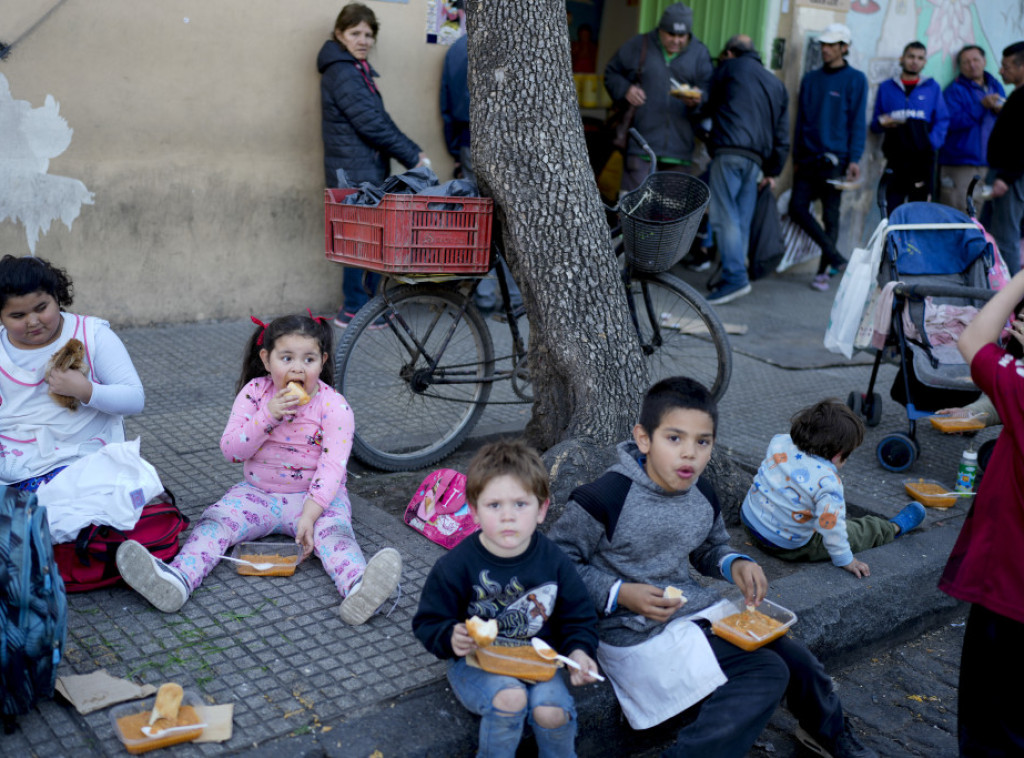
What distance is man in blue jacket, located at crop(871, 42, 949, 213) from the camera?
973 cm

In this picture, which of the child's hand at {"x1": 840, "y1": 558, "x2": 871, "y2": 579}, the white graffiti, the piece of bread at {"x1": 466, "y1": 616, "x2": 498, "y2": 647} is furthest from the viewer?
the white graffiti

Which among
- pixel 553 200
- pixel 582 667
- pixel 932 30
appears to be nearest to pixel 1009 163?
pixel 932 30

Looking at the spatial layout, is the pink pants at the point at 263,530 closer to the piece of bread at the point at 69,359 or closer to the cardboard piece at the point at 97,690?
the cardboard piece at the point at 97,690

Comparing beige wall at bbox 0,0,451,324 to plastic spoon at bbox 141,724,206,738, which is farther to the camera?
beige wall at bbox 0,0,451,324

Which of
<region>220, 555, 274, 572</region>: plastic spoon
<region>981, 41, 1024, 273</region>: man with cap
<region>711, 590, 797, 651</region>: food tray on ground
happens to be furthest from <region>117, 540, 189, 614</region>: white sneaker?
<region>981, 41, 1024, 273</region>: man with cap

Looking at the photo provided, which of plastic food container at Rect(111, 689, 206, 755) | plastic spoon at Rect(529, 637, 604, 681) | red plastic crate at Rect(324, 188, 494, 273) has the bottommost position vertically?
plastic food container at Rect(111, 689, 206, 755)

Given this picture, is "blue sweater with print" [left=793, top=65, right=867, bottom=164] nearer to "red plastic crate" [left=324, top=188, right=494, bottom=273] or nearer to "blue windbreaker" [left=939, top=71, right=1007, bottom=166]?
"blue windbreaker" [left=939, top=71, right=1007, bottom=166]

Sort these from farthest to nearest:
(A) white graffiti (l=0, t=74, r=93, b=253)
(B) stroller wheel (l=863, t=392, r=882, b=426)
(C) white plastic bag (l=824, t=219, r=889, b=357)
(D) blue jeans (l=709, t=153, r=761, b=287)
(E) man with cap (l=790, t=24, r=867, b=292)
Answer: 1. (E) man with cap (l=790, t=24, r=867, b=292)
2. (D) blue jeans (l=709, t=153, r=761, b=287)
3. (A) white graffiti (l=0, t=74, r=93, b=253)
4. (B) stroller wheel (l=863, t=392, r=882, b=426)
5. (C) white plastic bag (l=824, t=219, r=889, b=357)

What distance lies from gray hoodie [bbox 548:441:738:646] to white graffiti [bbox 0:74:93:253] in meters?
4.67

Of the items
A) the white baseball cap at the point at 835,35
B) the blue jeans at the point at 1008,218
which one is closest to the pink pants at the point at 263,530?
the blue jeans at the point at 1008,218

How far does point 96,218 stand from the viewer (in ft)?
21.0

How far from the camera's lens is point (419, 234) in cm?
428

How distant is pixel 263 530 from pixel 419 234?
1410 mm

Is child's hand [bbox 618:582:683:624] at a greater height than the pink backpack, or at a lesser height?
greater
